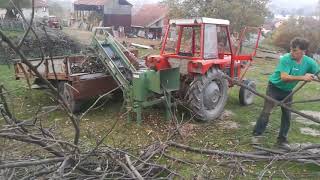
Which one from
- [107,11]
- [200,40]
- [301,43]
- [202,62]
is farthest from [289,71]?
[107,11]

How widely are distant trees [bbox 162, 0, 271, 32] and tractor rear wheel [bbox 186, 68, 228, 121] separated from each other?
60.9 ft

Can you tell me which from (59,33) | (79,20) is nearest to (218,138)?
(59,33)

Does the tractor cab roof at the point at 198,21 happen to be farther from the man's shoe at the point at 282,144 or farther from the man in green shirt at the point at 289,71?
the man's shoe at the point at 282,144

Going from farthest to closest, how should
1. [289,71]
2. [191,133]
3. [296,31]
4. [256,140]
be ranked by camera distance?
1. [296,31]
2. [191,133]
3. [256,140]
4. [289,71]

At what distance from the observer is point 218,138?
6.29 meters

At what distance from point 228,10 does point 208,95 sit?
1930 cm

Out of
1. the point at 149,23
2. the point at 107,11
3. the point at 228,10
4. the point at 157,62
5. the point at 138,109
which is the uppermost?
the point at 107,11

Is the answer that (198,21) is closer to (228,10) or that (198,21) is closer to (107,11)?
(228,10)

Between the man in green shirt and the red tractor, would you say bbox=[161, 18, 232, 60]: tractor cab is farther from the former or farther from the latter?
the man in green shirt

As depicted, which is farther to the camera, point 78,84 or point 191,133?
point 78,84

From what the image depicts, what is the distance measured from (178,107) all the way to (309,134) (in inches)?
92.1

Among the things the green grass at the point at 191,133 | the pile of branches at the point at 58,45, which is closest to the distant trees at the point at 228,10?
the pile of branches at the point at 58,45

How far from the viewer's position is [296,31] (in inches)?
1267

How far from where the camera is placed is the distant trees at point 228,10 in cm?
2542
